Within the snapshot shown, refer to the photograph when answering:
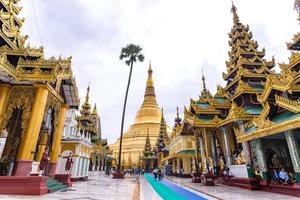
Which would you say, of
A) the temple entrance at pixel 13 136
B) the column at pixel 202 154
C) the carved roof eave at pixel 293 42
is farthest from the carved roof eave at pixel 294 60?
the temple entrance at pixel 13 136

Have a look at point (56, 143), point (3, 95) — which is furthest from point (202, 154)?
point (3, 95)

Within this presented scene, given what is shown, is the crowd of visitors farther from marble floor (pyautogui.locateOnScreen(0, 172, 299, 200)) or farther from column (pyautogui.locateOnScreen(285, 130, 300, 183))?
marble floor (pyautogui.locateOnScreen(0, 172, 299, 200))

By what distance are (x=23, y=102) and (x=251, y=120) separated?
46.1 ft

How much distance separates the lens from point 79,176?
19469 millimetres

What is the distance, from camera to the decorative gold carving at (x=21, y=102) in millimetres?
9883

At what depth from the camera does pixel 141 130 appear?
59.8 m

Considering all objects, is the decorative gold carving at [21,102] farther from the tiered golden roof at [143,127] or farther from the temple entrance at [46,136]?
the tiered golden roof at [143,127]

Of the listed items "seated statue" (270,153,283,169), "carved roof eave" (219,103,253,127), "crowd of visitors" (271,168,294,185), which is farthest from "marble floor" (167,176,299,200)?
A: "carved roof eave" (219,103,253,127)

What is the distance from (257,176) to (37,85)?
1371cm

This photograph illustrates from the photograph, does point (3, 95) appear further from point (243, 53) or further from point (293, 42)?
point (243, 53)

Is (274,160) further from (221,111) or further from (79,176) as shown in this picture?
(79,176)

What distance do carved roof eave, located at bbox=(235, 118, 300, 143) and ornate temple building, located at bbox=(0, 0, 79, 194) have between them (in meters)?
11.2

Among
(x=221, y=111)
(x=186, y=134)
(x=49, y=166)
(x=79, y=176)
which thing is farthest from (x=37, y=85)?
(x=186, y=134)

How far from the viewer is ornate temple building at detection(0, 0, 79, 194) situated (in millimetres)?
8845
